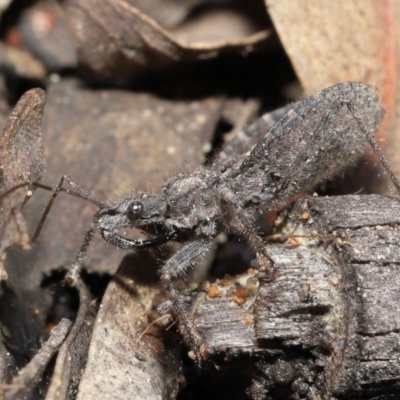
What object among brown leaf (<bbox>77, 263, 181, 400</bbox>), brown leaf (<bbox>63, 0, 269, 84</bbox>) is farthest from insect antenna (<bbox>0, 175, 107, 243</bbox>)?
brown leaf (<bbox>63, 0, 269, 84</bbox>)

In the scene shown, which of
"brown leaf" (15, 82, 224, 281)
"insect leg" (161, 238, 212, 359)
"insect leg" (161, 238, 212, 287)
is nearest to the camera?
"insect leg" (161, 238, 212, 359)

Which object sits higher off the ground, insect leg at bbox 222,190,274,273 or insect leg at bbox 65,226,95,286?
insect leg at bbox 65,226,95,286

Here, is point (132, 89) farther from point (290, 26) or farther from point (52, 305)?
point (52, 305)

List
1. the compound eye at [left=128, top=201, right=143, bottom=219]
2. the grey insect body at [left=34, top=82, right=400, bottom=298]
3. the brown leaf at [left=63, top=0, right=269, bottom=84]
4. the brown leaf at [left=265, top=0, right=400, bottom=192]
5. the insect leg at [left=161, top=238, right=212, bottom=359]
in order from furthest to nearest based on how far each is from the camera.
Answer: the brown leaf at [left=63, top=0, right=269, bottom=84] → the brown leaf at [left=265, top=0, right=400, bottom=192] → the grey insect body at [left=34, top=82, right=400, bottom=298] → the compound eye at [left=128, top=201, right=143, bottom=219] → the insect leg at [left=161, top=238, right=212, bottom=359]

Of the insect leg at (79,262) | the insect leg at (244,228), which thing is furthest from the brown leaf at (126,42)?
the insect leg at (79,262)

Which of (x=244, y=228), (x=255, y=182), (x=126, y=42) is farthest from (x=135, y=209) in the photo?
(x=126, y=42)

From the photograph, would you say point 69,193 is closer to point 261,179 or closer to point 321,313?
point 261,179

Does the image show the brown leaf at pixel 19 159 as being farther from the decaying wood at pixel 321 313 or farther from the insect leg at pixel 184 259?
the decaying wood at pixel 321 313

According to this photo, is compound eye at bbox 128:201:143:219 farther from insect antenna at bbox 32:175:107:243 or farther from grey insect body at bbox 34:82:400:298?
insect antenna at bbox 32:175:107:243
